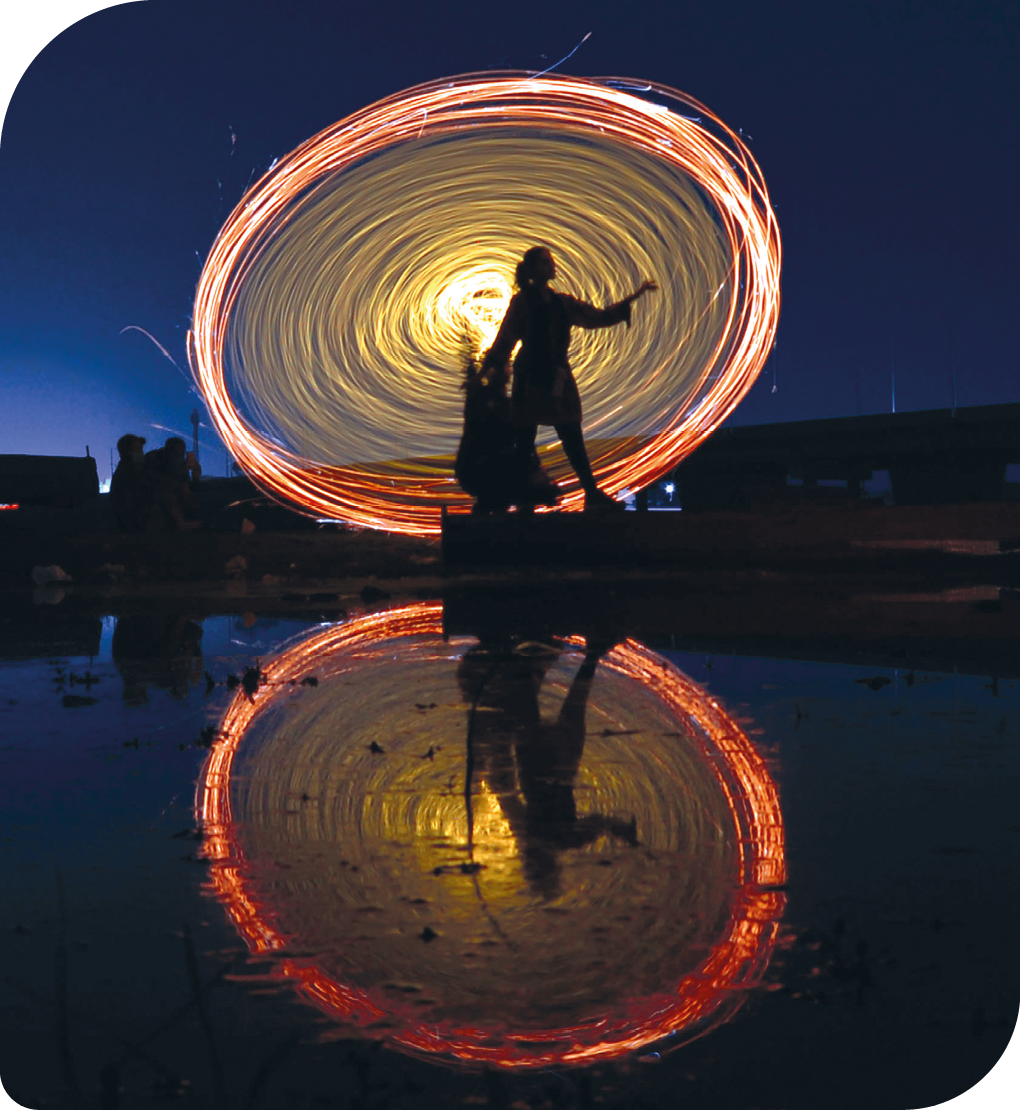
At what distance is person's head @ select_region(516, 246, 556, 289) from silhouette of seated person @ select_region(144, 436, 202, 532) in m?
4.75

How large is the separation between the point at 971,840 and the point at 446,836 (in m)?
0.93

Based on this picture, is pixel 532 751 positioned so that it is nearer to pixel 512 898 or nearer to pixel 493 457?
pixel 512 898

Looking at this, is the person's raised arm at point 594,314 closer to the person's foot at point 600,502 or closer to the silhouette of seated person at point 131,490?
the person's foot at point 600,502

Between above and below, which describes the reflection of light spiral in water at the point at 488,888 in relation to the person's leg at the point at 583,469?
below

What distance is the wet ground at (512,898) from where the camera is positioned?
59.6 inches

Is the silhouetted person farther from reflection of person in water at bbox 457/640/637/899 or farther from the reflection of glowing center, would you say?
reflection of person in water at bbox 457/640/637/899

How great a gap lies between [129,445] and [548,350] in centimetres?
532

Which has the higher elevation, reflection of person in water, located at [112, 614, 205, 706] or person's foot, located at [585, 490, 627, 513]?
person's foot, located at [585, 490, 627, 513]

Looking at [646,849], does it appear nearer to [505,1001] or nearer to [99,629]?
[505,1001]

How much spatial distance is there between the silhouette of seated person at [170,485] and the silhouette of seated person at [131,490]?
75 mm

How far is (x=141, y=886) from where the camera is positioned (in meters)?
2.16

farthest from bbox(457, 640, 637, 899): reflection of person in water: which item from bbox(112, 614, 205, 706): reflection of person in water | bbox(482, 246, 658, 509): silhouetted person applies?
bbox(482, 246, 658, 509): silhouetted person

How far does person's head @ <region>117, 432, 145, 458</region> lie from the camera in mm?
13891

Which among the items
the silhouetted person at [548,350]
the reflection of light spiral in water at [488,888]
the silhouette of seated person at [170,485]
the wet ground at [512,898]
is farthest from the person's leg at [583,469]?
the reflection of light spiral in water at [488,888]
